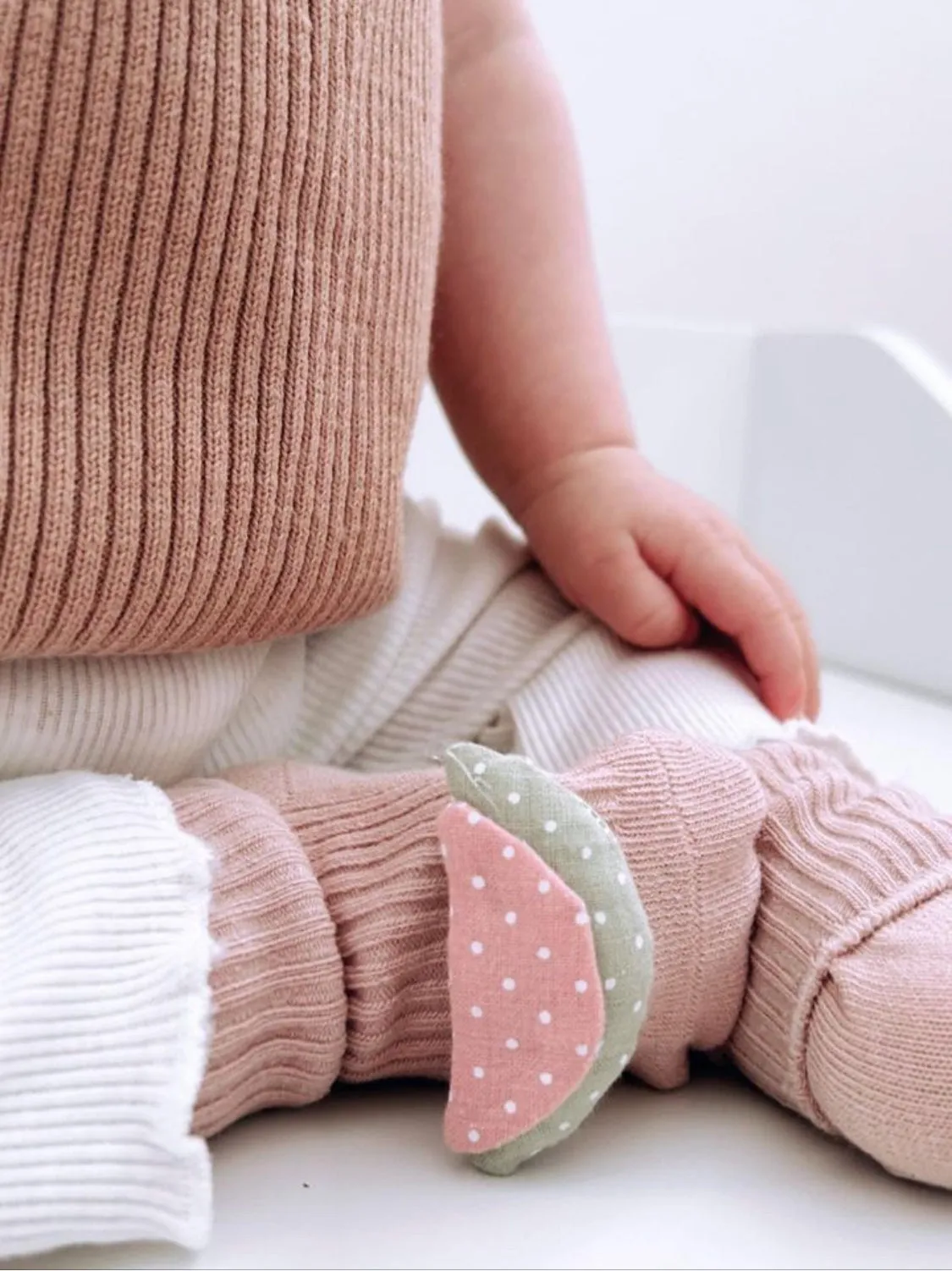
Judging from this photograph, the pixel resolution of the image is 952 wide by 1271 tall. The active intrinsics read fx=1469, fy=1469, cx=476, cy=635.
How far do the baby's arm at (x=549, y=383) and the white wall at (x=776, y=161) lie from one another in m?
0.61

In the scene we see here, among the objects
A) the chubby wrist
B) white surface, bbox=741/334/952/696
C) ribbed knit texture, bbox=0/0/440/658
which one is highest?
ribbed knit texture, bbox=0/0/440/658

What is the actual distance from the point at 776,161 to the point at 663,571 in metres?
0.86

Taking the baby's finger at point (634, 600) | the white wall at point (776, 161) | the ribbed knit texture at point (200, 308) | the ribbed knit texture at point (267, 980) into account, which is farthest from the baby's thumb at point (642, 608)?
the white wall at point (776, 161)

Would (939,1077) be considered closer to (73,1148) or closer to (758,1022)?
(758,1022)

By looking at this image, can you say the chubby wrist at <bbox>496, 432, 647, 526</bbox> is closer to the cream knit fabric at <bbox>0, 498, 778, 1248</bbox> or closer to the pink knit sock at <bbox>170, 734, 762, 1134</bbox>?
the cream knit fabric at <bbox>0, 498, 778, 1248</bbox>

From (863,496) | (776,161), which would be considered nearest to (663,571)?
(863,496)

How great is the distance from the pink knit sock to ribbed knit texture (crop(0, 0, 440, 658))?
80 mm

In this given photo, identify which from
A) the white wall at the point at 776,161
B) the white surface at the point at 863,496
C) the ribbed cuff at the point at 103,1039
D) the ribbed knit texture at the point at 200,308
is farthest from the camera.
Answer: the white wall at the point at 776,161

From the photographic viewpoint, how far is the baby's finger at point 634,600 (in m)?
0.59

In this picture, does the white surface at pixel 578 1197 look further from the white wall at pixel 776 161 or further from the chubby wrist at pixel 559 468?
the white wall at pixel 776 161

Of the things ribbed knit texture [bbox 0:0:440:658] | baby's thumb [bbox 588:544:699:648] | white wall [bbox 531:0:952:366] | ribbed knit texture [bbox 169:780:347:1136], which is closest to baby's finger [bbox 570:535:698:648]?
baby's thumb [bbox 588:544:699:648]

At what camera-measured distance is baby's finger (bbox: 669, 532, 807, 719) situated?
1.96 feet

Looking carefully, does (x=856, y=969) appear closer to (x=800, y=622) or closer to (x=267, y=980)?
(x=267, y=980)

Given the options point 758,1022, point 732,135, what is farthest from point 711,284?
point 758,1022
